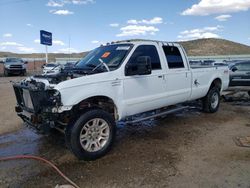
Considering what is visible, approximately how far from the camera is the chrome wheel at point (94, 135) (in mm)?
4875

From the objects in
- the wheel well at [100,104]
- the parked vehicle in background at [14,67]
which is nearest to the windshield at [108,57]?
the wheel well at [100,104]

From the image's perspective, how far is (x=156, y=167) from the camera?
15.1ft

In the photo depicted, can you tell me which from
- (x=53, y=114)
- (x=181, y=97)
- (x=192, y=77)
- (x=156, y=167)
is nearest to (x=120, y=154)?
(x=156, y=167)

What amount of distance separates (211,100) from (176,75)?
2.46m

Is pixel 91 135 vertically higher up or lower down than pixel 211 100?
lower down

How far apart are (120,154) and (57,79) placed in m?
1.77

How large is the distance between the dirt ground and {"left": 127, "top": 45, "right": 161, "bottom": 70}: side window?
5.25 feet

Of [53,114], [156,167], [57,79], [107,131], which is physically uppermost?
[57,79]

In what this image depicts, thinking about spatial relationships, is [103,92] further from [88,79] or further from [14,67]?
[14,67]

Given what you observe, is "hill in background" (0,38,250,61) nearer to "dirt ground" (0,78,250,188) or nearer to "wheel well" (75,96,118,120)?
"dirt ground" (0,78,250,188)

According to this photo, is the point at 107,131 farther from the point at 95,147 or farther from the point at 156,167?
the point at 156,167

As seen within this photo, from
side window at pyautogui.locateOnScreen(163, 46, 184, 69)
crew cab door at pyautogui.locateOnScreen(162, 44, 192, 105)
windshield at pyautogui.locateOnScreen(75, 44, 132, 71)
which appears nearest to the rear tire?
crew cab door at pyautogui.locateOnScreen(162, 44, 192, 105)

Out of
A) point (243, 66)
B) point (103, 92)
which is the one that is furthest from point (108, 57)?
point (243, 66)

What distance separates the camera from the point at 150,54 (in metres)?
6.20
